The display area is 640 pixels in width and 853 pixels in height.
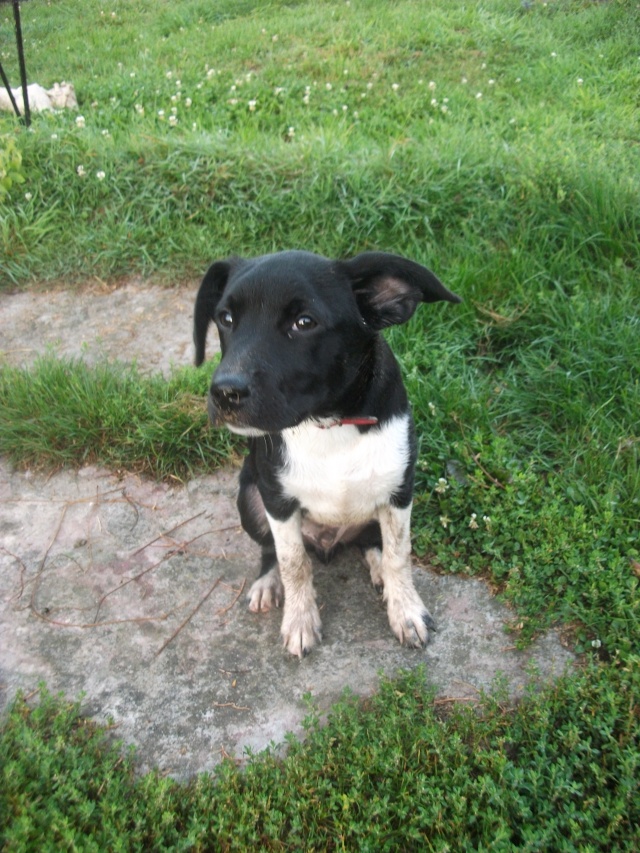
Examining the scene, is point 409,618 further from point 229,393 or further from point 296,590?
point 229,393

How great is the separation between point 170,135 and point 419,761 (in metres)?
4.42

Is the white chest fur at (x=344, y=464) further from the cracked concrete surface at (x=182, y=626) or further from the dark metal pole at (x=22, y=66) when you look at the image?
the dark metal pole at (x=22, y=66)

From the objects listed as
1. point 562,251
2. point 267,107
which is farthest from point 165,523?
point 267,107

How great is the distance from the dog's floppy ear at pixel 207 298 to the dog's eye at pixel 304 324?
0.44 m

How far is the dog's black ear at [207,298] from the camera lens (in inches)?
99.9

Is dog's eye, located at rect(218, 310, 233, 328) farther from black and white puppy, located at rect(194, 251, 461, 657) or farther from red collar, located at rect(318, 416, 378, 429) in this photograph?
red collar, located at rect(318, 416, 378, 429)

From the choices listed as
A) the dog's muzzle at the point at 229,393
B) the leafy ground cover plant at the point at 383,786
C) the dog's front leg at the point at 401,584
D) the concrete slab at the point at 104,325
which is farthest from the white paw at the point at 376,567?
the concrete slab at the point at 104,325

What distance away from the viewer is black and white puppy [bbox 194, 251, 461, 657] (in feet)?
7.08

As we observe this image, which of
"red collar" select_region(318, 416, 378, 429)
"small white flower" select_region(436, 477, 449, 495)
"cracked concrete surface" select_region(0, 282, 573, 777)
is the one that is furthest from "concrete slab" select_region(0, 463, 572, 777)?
"red collar" select_region(318, 416, 378, 429)

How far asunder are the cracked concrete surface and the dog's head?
3.02 feet

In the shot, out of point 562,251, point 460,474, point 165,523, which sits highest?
point 562,251

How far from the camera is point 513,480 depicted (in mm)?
3049

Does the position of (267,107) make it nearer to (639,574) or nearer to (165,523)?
(165,523)

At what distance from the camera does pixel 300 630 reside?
2.63 m
